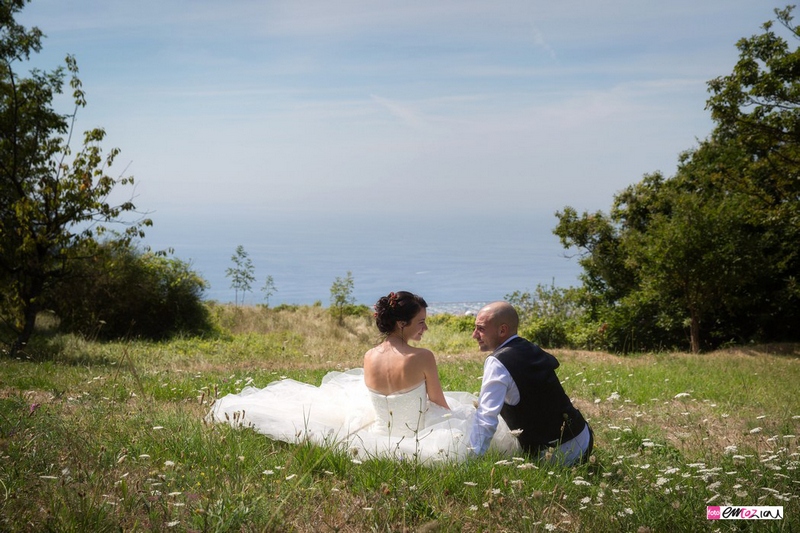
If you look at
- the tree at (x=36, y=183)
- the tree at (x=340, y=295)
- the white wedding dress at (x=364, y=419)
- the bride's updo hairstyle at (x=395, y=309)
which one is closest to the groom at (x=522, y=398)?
the white wedding dress at (x=364, y=419)

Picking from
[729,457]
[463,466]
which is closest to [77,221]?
[463,466]

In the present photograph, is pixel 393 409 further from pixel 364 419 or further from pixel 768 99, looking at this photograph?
pixel 768 99

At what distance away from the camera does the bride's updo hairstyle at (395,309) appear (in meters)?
6.67

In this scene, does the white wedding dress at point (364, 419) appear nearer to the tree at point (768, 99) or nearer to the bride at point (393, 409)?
the bride at point (393, 409)

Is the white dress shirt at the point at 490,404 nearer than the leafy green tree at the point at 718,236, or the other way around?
the white dress shirt at the point at 490,404

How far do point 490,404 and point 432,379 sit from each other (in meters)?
→ 1.16

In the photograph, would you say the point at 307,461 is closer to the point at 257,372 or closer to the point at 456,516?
the point at 456,516

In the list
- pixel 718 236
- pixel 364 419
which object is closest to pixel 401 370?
pixel 364 419

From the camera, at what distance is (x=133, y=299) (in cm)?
1994

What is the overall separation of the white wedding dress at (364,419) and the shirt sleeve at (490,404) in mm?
146

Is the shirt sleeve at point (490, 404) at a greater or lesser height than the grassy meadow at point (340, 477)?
greater

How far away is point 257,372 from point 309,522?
757cm

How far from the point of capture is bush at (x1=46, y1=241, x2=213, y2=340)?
19.5m

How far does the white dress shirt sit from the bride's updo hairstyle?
131cm
